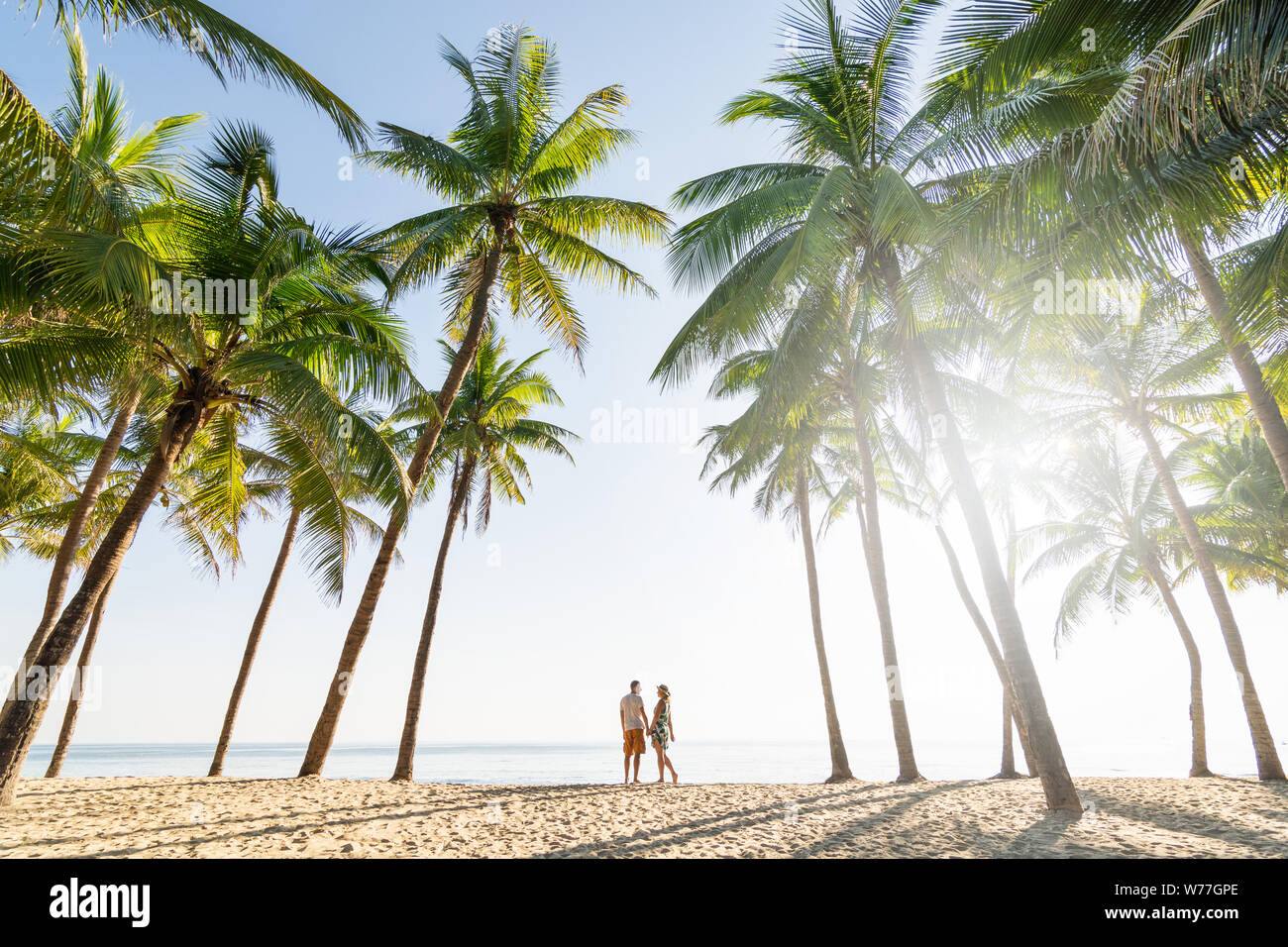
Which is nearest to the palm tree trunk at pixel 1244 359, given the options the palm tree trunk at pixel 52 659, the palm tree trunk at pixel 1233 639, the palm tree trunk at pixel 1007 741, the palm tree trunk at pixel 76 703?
the palm tree trunk at pixel 1233 639

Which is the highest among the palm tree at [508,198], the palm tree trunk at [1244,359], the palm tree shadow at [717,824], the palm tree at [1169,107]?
the palm tree at [508,198]

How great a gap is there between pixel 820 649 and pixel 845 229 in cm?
985

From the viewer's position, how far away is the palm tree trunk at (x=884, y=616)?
1252 centimetres

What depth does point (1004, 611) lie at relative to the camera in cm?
791

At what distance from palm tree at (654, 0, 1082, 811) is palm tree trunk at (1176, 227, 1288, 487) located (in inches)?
112

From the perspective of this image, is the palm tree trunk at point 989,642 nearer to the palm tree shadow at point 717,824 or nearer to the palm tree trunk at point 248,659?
the palm tree shadow at point 717,824

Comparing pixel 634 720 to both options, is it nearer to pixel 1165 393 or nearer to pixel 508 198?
pixel 508 198

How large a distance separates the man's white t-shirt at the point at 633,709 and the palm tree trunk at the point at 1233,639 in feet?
36.8

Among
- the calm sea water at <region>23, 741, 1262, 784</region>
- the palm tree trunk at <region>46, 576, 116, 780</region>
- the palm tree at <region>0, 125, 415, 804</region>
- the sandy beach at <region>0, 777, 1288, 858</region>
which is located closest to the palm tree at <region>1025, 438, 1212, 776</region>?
the sandy beach at <region>0, 777, 1288, 858</region>

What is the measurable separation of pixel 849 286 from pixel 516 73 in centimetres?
754

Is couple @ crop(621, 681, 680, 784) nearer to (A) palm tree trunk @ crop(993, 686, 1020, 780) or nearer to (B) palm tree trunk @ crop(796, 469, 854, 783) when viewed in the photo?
(B) palm tree trunk @ crop(796, 469, 854, 783)

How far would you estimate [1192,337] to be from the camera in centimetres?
1175
